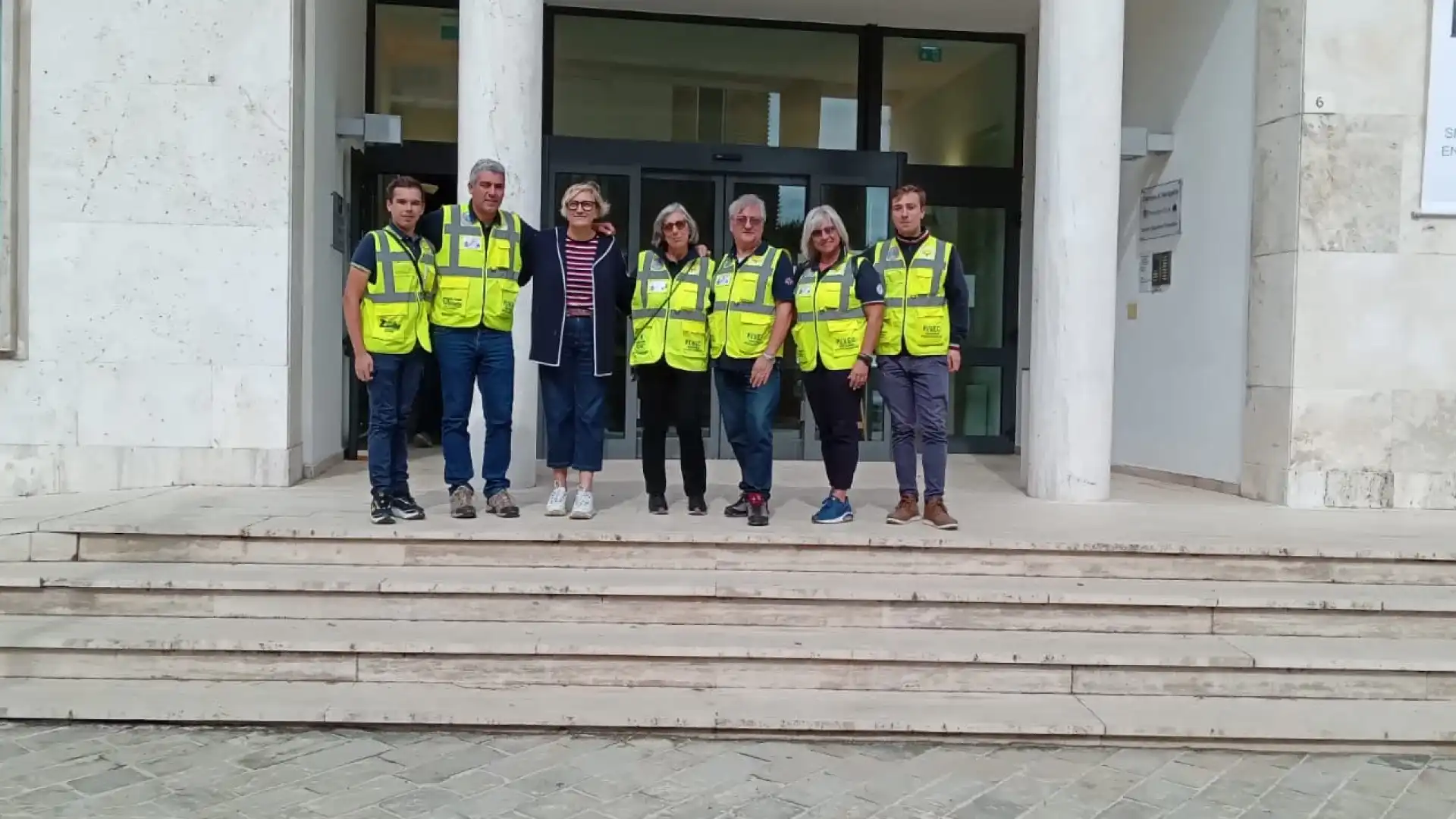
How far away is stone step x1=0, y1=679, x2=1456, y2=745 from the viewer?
4.24 m

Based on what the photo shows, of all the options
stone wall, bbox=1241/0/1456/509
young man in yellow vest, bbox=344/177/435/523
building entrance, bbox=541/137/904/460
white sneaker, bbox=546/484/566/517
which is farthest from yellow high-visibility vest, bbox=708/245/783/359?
stone wall, bbox=1241/0/1456/509

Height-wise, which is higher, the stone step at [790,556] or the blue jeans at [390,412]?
the blue jeans at [390,412]

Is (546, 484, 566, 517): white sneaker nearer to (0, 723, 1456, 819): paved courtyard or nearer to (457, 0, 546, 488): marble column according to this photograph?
(457, 0, 546, 488): marble column

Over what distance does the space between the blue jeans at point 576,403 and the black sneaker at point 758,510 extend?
2.83ft

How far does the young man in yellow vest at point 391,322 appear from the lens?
5625 millimetres

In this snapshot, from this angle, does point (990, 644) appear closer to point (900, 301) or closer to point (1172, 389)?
point (900, 301)

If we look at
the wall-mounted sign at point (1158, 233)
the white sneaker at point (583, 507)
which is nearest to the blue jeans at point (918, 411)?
the white sneaker at point (583, 507)

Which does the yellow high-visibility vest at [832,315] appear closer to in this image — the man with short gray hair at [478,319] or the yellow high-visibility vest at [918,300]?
the yellow high-visibility vest at [918,300]

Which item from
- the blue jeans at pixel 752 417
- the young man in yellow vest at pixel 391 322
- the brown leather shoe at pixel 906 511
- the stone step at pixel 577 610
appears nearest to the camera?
the stone step at pixel 577 610

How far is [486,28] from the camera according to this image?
7.21m

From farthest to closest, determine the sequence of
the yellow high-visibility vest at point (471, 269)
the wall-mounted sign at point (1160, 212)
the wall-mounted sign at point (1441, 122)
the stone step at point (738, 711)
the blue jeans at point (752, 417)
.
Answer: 1. the wall-mounted sign at point (1160, 212)
2. the wall-mounted sign at point (1441, 122)
3. the blue jeans at point (752, 417)
4. the yellow high-visibility vest at point (471, 269)
5. the stone step at point (738, 711)

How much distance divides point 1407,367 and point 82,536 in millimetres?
8207

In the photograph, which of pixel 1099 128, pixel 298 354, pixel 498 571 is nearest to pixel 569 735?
pixel 498 571

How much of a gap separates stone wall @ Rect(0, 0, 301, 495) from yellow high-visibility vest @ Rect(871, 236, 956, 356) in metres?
4.04
